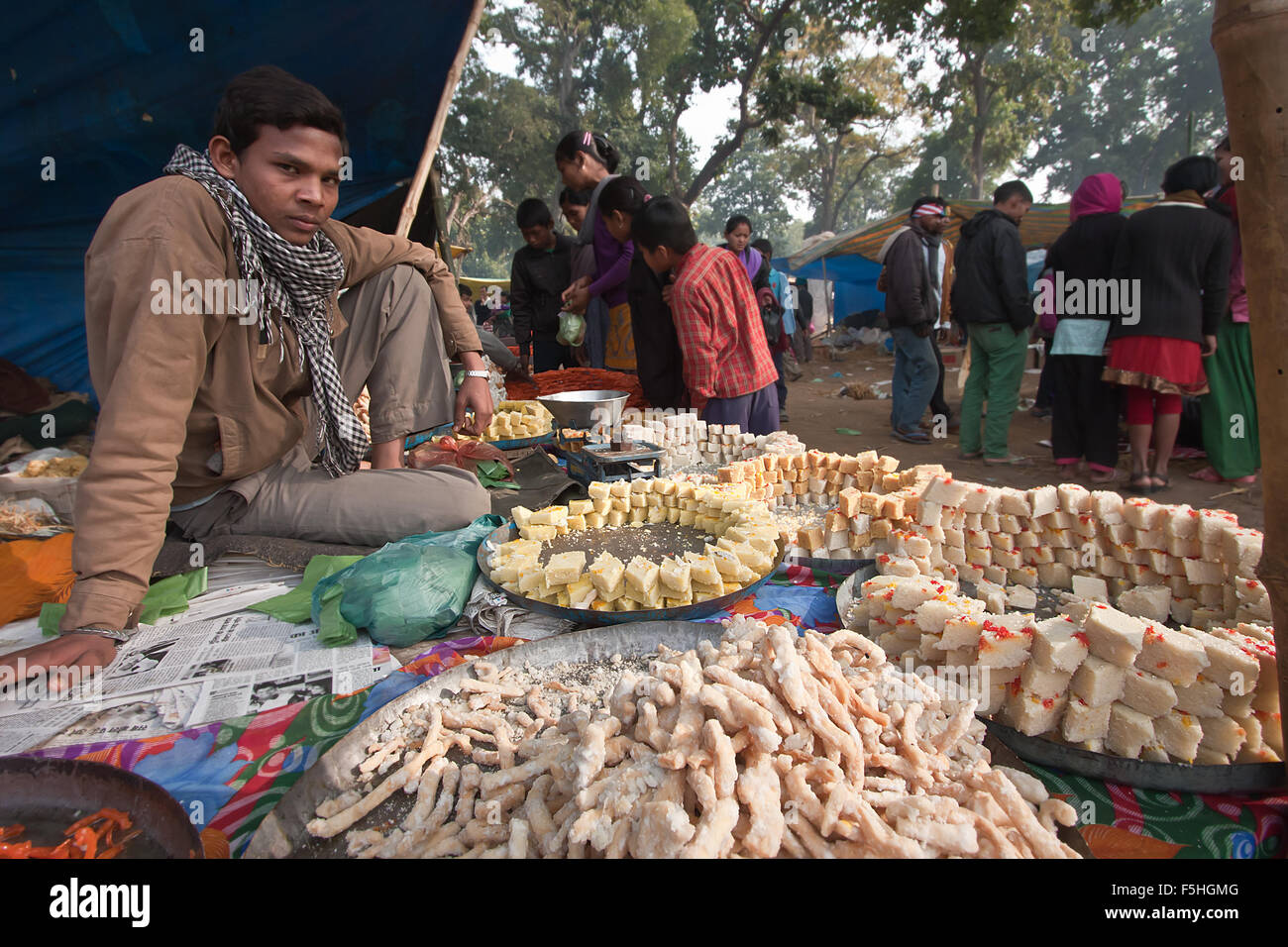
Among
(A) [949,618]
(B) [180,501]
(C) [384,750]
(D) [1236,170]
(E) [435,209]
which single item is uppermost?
(E) [435,209]

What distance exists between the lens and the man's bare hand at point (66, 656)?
164 cm

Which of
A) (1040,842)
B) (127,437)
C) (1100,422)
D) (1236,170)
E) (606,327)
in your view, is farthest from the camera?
(606,327)

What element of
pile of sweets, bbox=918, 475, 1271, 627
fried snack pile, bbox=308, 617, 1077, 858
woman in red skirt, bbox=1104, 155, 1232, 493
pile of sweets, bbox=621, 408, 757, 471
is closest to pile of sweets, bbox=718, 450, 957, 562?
pile of sweets, bbox=918, 475, 1271, 627

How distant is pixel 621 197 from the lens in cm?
520

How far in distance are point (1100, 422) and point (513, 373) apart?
5.27 m

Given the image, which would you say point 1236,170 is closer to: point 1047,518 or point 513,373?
point 1047,518

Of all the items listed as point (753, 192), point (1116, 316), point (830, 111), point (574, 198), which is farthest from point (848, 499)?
point (753, 192)

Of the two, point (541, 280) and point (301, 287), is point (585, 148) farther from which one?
point (301, 287)

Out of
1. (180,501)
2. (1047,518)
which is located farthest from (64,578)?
(1047,518)

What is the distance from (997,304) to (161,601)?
6.51 m

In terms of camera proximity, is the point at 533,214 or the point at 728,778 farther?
the point at 533,214

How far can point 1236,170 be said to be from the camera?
0.89 m

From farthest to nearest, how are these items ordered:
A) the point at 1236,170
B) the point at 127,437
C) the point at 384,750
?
the point at 127,437
the point at 384,750
the point at 1236,170

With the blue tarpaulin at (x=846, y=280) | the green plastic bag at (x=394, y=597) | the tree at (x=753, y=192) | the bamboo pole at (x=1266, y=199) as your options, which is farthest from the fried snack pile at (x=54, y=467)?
the tree at (x=753, y=192)
